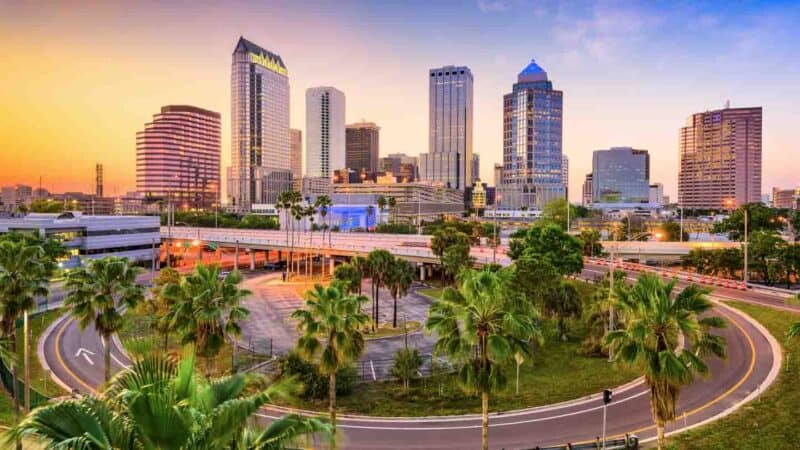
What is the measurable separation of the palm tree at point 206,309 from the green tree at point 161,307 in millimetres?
986

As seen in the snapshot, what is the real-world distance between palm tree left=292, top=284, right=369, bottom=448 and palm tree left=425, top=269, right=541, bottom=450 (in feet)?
20.1

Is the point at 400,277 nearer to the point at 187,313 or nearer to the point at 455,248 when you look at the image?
the point at 455,248

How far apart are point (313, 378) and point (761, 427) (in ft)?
87.1

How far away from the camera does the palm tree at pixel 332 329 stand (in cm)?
2530

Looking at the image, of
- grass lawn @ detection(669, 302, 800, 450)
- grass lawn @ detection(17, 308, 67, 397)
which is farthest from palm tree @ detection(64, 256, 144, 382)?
grass lawn @ detection(669, 302, 800, 450)

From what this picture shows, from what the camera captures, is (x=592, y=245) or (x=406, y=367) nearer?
(x=406, y=367)

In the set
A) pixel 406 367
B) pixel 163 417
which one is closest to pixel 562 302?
pixel 406 367

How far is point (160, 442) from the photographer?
715 centimetres

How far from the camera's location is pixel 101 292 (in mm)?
30797

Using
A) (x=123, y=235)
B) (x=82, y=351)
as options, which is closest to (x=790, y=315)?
(x=82, y=351)

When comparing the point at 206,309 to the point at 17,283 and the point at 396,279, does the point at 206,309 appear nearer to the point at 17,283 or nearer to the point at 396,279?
the point at 17,283

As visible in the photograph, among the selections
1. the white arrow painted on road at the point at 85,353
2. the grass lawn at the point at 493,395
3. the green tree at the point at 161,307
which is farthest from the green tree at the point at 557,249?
the white arrow painted on road at the point at 85,353

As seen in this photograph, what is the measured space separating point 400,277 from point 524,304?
34.1m

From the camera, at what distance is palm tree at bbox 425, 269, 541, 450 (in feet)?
64.6
